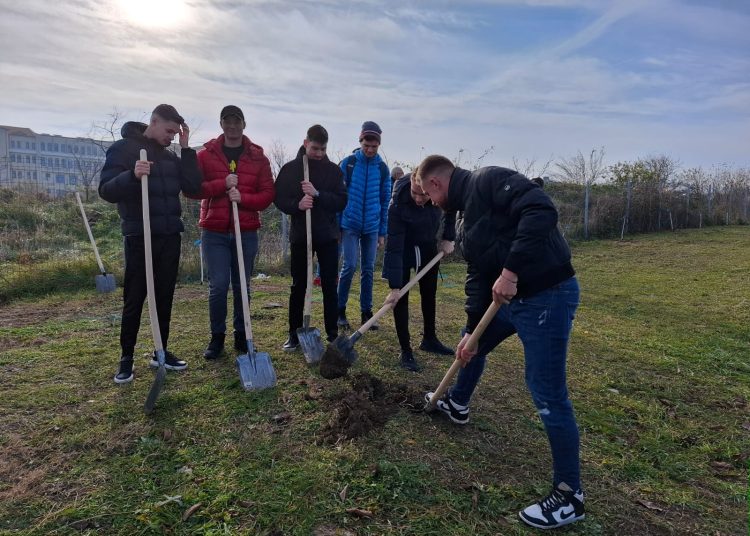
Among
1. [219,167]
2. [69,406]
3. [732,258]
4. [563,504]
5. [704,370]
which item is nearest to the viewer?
[563,504]

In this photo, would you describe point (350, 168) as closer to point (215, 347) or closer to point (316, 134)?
point (316, 134)

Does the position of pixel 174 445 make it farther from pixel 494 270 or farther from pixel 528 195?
pixel 528 195

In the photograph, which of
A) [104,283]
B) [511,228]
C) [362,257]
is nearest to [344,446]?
[511,228]

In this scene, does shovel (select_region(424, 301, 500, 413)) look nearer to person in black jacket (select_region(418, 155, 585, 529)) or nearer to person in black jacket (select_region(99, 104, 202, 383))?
Result: person in black jacket (select_region(418, 155, 585, 529))

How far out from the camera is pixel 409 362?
448 centimetres

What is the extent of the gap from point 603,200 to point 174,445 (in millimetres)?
20564

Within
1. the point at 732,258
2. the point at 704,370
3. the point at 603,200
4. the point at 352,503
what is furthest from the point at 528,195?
the point at 603,200

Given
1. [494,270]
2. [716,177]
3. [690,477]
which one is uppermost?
[716,177]

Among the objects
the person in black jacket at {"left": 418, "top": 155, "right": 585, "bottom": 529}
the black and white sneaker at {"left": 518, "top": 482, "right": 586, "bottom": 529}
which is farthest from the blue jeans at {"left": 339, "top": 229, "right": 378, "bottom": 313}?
the black and white sneaker at {"left": 518, "top": 482, "right": 586, "bottom": 529}

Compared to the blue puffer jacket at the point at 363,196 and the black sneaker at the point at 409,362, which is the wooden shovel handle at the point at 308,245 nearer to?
the blue puffer jacket at the point at 363,196

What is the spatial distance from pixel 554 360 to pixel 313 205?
9.74 feet

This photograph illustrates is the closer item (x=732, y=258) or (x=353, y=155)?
(x=353, y=155)

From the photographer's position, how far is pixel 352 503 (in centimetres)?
258

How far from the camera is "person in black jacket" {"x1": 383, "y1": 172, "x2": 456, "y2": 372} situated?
174 inches
